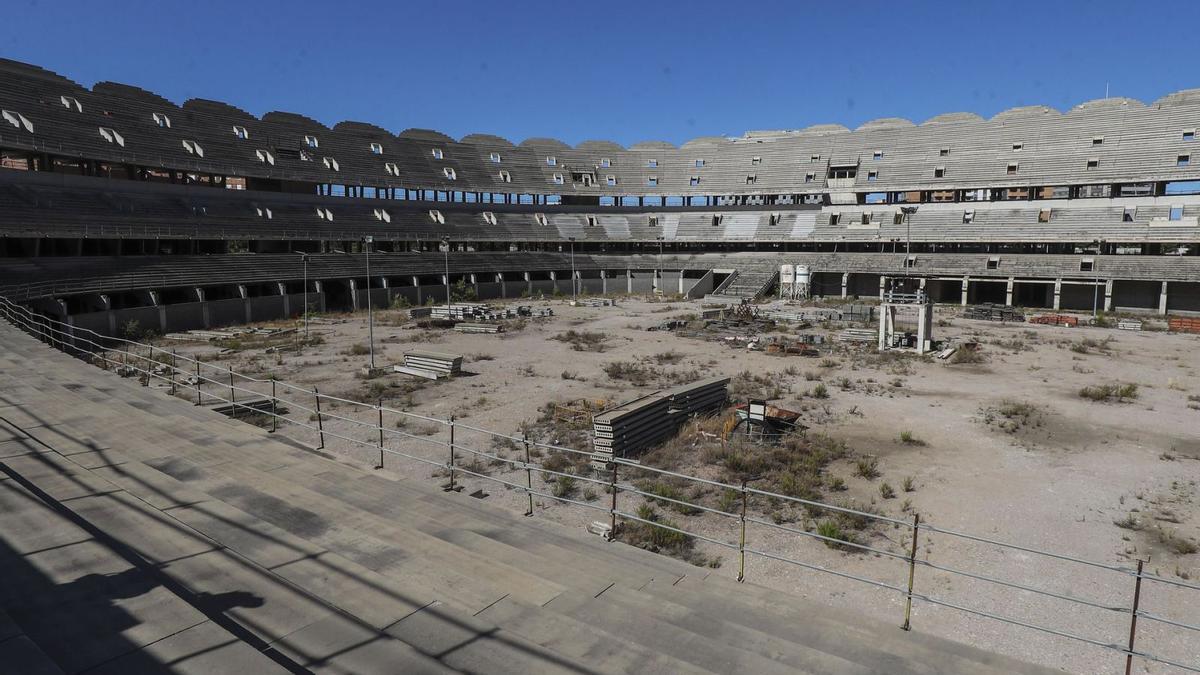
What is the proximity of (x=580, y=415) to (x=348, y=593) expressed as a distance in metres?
12.5

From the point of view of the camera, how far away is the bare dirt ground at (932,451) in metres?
9.45

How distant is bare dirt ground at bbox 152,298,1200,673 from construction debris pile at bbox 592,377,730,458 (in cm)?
69

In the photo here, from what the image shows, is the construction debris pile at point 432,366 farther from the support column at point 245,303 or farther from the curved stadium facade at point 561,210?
the support column at point 245,303

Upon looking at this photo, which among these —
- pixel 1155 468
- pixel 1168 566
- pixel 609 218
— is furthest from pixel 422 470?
pixel 609 218

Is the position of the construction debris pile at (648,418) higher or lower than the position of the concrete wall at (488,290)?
lower

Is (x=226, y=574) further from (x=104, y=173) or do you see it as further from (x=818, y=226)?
(x=818, y=226)

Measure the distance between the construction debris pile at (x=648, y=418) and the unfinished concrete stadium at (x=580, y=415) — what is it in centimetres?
11

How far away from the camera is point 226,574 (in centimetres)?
676

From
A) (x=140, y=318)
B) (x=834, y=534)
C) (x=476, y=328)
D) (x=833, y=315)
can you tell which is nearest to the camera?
(x=834, y=534)

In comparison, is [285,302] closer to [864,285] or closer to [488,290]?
[488,290]

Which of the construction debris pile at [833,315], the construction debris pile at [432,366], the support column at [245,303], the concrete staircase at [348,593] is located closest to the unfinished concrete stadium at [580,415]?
the concrete staircase at [348,593]

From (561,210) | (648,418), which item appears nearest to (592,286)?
(561,210)

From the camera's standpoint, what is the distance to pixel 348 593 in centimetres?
660

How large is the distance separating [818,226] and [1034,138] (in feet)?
68.9
